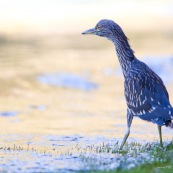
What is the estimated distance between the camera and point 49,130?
13516 mm

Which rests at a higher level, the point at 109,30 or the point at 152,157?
the point at 109,30

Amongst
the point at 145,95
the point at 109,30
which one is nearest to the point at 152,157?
the point at 145,95

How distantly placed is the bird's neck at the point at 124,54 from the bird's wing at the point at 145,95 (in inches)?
13.2

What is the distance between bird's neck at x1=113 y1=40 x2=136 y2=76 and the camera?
37.8ft

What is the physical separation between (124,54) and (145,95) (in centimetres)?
103

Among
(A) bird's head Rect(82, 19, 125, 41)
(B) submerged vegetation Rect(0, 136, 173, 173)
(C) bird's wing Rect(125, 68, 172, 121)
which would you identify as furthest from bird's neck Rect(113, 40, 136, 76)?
(B) submerged vegetation Rect(0, 136, 173, 173)

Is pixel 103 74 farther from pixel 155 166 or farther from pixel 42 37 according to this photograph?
pixel 155 166

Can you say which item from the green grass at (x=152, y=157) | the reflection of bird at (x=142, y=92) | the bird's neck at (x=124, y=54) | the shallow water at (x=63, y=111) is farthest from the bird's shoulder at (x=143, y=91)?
the shallow water at (x=63, y=111)

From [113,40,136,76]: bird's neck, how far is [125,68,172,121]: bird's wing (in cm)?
33

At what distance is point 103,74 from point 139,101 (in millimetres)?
10666

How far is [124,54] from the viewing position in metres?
11.6

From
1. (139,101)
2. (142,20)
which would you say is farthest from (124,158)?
(142,20)

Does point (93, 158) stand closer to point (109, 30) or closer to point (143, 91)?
point (143, 91)

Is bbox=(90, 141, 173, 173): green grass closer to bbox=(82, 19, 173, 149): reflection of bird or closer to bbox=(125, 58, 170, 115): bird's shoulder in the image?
bbox=(82, 19, 173, 149): reflection of bird
